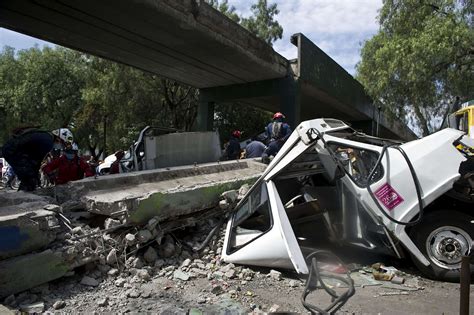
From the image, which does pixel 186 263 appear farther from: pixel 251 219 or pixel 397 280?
pixel 397 280

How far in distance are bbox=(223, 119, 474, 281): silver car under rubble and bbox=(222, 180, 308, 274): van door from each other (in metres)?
0.01

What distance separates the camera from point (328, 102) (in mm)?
20656

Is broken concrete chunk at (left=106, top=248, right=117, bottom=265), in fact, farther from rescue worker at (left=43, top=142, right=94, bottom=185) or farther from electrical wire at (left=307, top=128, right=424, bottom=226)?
rescue worker at (left=43, top=142, right=94, bottom=185)

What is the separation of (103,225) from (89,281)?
2.59 feet

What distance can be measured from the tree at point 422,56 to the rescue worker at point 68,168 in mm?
A: 9144

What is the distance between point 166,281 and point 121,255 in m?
0.61

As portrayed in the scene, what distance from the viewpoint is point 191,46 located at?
12164 millimetres

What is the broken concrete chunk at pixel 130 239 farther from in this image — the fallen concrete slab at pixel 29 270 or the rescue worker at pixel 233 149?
the rescue worker at pixel 233 149

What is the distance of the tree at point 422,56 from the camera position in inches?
412

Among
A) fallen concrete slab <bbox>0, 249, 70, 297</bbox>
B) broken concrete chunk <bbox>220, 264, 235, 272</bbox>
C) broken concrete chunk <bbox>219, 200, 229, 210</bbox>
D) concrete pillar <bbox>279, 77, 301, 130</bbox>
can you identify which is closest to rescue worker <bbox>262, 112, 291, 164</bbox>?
broken concrete chunk <bbox>219, 200, 229, 210</bbox>

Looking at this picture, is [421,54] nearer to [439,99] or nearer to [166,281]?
[439,99]

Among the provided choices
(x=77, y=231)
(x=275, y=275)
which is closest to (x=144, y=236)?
(x=77, y=231)

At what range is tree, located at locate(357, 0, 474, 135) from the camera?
10477 millimetres

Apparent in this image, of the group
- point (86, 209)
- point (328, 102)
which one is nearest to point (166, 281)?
point (86, 209)
